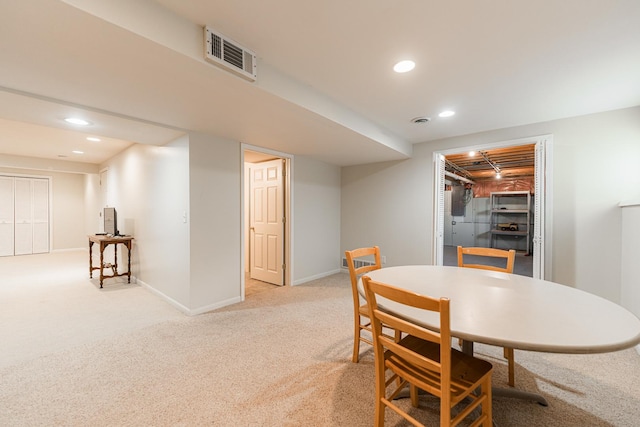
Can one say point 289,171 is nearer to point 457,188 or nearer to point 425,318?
point 425,318

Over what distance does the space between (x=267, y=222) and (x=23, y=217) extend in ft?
22.2

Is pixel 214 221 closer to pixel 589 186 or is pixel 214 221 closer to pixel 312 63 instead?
pixel 312 63

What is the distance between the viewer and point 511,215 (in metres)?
8.65

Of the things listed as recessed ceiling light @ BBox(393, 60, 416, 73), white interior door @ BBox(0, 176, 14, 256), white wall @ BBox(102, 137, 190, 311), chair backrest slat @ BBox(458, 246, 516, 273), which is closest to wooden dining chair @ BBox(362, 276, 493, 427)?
chair backrest slat @ BBox(458, 246, 516, 273)

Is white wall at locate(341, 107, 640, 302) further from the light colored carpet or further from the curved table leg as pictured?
the curved table leg

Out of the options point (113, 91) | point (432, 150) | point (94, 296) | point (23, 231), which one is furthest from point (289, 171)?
point (23, 231)

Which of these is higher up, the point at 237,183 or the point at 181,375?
the point at 237,183

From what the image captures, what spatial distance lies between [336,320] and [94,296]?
339cm

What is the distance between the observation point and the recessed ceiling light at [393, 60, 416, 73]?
6.61 ft

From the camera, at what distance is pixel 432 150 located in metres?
4.12

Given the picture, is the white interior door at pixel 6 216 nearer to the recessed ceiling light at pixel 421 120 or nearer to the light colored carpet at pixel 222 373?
the light colored carpet at pixel 222 373

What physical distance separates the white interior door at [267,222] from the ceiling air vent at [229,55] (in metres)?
2.52

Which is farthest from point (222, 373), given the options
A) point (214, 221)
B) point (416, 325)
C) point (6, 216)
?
point (6, 216)

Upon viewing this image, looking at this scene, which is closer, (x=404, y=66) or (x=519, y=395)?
(x=519, y=395)
